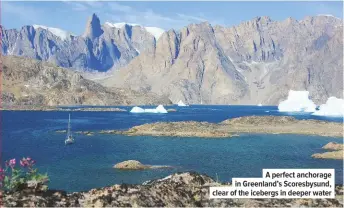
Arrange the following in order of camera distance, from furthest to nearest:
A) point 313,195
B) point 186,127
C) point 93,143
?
point 186,127 → point 93,143 → point 313,195

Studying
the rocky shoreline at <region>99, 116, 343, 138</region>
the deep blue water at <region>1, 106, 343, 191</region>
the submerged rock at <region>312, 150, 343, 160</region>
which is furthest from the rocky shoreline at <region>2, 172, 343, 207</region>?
the rocky shoreline at <region>99, 116, 343, 138</region>

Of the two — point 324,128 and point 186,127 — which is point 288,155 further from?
point 324,128

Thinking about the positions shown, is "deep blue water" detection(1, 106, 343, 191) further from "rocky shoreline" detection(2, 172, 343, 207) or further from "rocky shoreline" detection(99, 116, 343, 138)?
"rocky shoreline" detection(2, 172, 343, 207)

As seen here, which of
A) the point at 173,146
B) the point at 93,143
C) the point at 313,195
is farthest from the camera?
the point at 93,143

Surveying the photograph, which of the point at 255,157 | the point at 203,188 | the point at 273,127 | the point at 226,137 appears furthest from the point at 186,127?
the point at 203,188

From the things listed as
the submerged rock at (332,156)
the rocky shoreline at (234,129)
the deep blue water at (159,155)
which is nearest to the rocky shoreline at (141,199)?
the deep blue water at (159,155)

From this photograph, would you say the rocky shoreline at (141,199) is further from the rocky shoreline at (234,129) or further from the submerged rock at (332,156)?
the rocky shoreline at (234,129)
